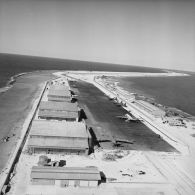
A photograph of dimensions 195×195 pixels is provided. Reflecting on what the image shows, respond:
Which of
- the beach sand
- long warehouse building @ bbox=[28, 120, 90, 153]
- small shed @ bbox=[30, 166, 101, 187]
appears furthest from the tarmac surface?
the beach sand

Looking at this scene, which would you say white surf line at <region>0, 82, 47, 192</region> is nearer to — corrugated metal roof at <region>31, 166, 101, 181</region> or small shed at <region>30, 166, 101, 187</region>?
small shed at <region>30, 166, 101, 187</region>

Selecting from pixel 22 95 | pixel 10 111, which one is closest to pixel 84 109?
pixel 10 111

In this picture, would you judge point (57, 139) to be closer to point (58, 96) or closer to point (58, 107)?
point (58, 107)

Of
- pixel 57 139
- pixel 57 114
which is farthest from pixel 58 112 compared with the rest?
pixel 57 139

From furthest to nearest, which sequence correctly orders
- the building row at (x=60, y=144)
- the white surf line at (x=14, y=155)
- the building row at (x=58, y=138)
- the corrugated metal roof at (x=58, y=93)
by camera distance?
the corrugated metal roof at (x=58, y=93)
the building row at (x=58, y=138)
the building row at (x=60, y=144)
the white surf line at (x=14, y=155)

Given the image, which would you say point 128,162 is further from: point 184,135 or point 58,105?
point 58,105

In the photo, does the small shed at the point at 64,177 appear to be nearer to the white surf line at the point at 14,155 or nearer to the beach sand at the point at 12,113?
the white surf line at the point at 14,155

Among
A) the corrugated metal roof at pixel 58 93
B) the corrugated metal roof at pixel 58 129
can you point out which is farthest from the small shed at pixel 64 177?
the corrugated metal roof at pixel 58 93
